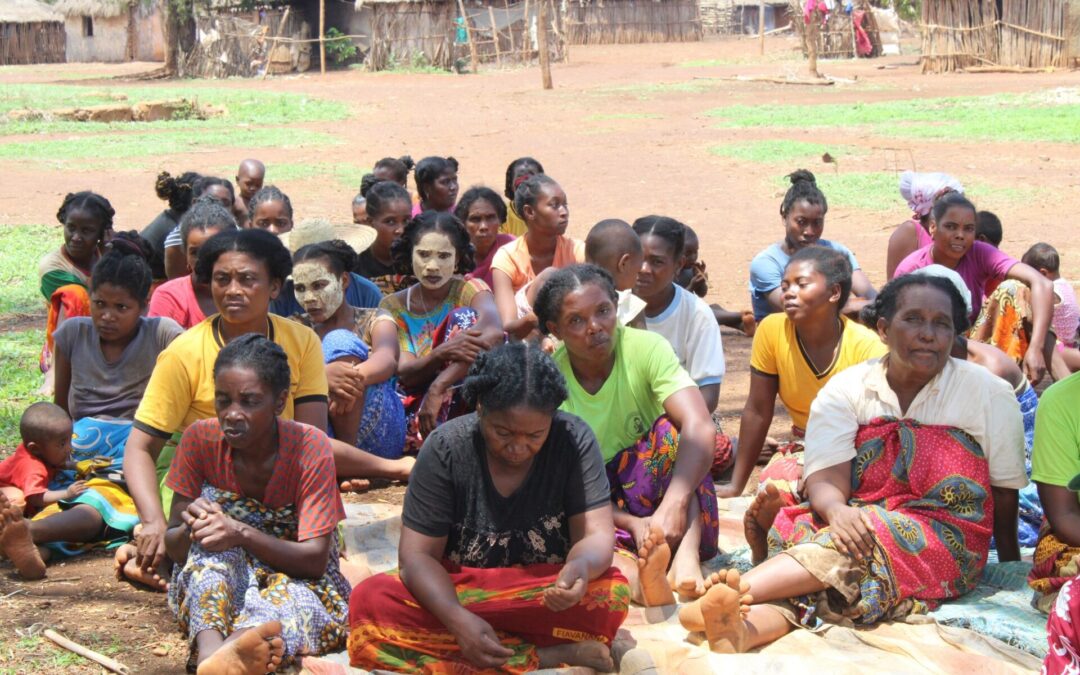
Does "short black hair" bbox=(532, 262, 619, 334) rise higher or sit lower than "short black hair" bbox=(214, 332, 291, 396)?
higher

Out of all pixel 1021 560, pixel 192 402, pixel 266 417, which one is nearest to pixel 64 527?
pixel 192 402

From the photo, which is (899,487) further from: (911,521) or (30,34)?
(30,34)

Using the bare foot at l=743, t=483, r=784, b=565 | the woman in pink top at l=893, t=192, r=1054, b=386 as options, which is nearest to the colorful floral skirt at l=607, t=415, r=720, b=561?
the bare foot at l=743, t=483, r=784, b=565

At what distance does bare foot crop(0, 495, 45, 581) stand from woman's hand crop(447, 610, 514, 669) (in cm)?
161

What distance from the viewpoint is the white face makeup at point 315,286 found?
203 inches

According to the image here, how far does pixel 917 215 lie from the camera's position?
22.5 ft

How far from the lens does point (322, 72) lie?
109 ft

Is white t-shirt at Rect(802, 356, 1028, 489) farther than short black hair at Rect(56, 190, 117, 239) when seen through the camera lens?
No

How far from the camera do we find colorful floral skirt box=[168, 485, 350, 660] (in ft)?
11.4

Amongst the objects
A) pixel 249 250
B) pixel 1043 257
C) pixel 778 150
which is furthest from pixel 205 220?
pixel 778 150

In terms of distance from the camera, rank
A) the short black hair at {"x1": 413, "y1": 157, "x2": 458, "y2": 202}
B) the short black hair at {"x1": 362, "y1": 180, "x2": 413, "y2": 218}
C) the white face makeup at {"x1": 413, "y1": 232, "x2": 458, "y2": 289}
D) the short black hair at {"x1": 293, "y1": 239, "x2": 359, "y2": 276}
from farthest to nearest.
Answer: the short black hair at {"x1": 413, "y1": 157, "x2": 458, "y2": 202} < the short black hair at {"x1": 362, "y1": 180, "x2": 413, "y2": 218} < the white face makeup at {"x1": 413, "y1": 232, "x2": 458, "y2": 289} < the short black hair at {"x1": 293, "y1": 239, "x2": 359, "y2": 276}

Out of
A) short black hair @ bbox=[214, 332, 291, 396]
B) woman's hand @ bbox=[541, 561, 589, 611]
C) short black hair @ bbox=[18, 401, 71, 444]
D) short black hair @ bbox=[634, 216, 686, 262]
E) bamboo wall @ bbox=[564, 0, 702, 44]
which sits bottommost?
woman's hand @ bbox=[541, 561, 589, 611]

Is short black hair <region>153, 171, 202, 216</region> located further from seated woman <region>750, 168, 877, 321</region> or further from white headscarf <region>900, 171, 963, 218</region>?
white headscarf <region>900, 171, 963, 218</region>

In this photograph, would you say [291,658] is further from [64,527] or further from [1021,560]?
[1021,560]
